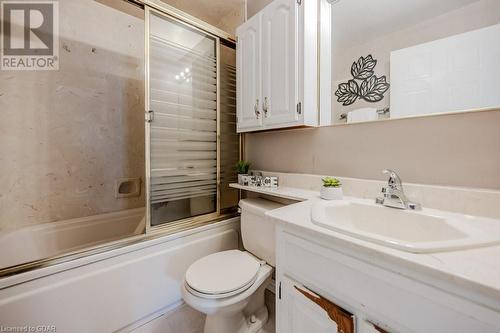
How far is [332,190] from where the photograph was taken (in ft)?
3.49

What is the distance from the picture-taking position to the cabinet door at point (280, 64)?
1205 millimetres

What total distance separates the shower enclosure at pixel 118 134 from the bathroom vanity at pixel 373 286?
0.87m

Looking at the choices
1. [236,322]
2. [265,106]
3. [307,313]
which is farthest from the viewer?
[265,106]

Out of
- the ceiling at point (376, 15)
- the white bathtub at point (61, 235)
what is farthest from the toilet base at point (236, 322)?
the ceiling at point (376, 15)

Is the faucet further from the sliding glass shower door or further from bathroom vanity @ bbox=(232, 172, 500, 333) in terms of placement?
the sliding glass shower door

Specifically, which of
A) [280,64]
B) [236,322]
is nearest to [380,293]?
[236,322]

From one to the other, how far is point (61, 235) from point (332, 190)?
1949 mm

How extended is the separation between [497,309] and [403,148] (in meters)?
0.72

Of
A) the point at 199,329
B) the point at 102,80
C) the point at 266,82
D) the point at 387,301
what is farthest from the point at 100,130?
A: the point at 387,301

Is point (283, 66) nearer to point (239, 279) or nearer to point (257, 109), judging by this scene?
point (257, 109)

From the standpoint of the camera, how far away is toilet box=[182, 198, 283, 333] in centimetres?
97

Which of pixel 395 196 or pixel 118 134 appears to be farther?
pixel 118 134

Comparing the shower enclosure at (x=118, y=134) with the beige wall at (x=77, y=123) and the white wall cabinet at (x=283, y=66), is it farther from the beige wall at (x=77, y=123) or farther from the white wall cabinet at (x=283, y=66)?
the white wall cabinet at (x=283, y=66)

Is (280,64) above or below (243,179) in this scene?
above
